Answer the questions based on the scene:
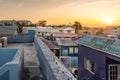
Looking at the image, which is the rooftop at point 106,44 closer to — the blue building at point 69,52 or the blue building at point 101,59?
the blue building at point 101,59

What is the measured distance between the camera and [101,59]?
15.1 meters

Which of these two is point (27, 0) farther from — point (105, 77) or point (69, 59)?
point (105, 77)

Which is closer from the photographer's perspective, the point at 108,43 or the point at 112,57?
the point at 112,57

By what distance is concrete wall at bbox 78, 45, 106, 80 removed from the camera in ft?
49.2

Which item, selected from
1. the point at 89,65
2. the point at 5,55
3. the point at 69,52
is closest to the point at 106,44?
the point at 89,65

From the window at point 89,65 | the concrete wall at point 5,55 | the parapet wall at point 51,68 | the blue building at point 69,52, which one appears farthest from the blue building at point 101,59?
the blue building at point 69,52

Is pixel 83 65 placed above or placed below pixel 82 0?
below

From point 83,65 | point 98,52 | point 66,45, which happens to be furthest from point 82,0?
point 98,52

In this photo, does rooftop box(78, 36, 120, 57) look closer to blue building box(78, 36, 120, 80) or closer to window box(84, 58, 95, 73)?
blue building box(78, 36, 120, 80)

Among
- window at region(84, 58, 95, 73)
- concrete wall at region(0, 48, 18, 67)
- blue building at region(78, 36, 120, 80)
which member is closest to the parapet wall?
concrete wall at region(0, 48, 18, 67)

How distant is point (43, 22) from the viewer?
122 metres

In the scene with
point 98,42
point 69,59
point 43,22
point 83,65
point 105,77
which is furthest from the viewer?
point 43,22

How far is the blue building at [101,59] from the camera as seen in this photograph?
46.5ft

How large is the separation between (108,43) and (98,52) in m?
0.90
